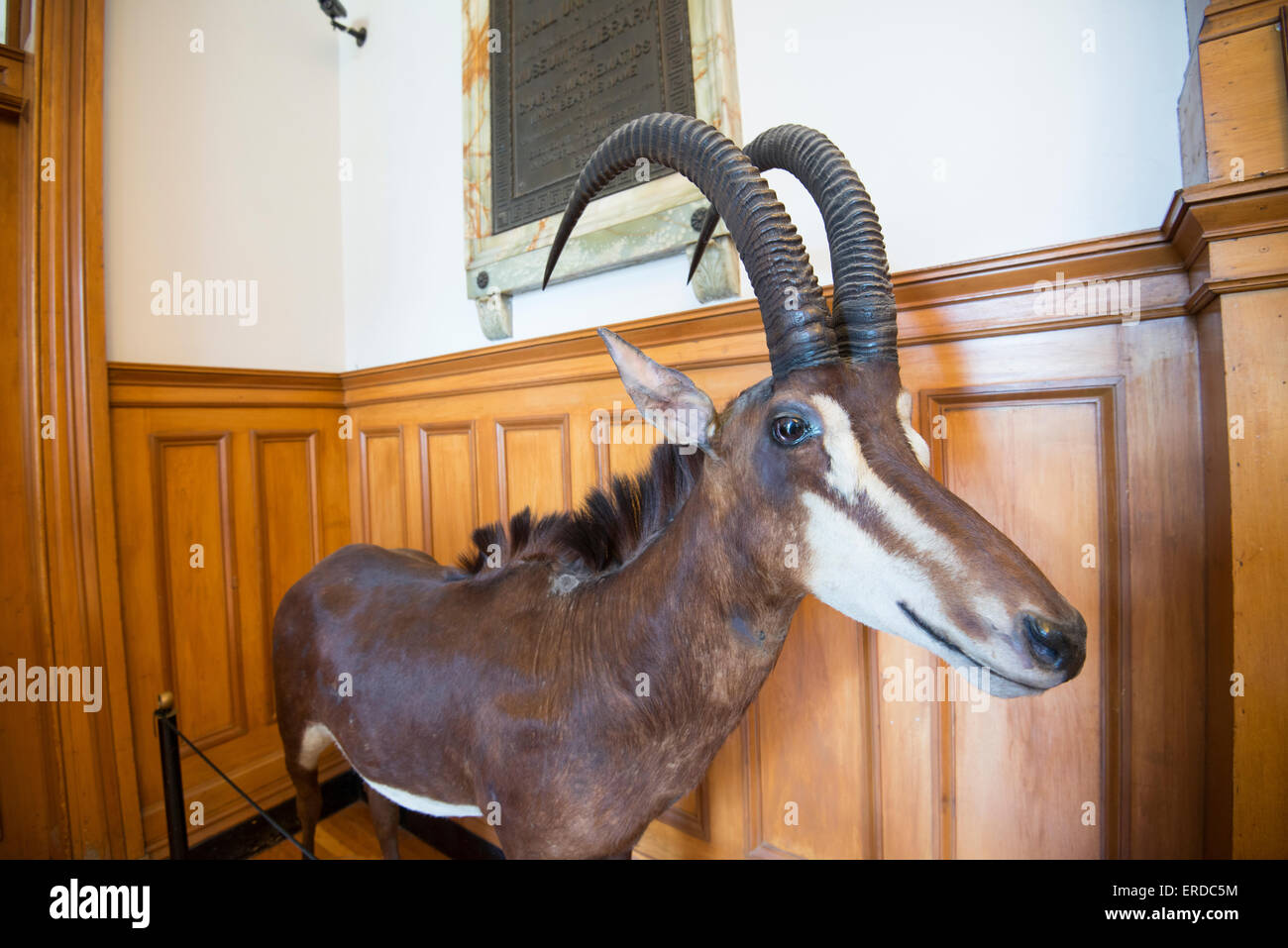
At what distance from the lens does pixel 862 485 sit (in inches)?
31.9

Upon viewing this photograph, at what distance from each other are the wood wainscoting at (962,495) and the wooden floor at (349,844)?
0.88 ft

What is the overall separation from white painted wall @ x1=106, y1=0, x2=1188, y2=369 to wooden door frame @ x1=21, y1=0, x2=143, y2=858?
0.17 metres

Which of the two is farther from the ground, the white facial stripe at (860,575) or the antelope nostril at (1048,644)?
the white facial stripe at (860,575)

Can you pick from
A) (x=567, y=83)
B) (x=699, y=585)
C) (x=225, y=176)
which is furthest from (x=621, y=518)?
(x=225, y=176)

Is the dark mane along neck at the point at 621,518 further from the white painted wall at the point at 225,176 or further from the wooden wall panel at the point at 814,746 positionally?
the white painted wall at the point at 225,176

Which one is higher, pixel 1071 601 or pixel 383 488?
pixel 383 488

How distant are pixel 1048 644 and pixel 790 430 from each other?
44cm

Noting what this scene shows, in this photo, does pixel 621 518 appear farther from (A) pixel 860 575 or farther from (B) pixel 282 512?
(B) pixel 282 512

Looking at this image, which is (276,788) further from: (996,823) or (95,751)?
(996,823)

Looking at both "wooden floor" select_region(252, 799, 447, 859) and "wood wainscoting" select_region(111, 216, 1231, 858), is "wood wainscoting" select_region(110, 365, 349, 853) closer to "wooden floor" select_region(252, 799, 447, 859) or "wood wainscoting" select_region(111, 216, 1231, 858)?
"wood wainscoting" select_region(111, 216, 1231, 858)

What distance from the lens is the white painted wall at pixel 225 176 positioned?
2.12 meters

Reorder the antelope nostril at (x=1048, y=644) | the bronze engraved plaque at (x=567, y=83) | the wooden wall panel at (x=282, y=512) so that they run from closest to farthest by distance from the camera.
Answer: the antelope nostril at (x=1048, y=644)
the bronze engraved plaque at (x=567, y=83)
the wooden wall panel at (x=282, y=512)

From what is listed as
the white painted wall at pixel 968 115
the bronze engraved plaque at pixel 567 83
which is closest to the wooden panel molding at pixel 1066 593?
the white painted wall at pixel 968 115

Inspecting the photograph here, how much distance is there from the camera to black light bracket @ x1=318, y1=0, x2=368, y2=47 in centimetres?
264
